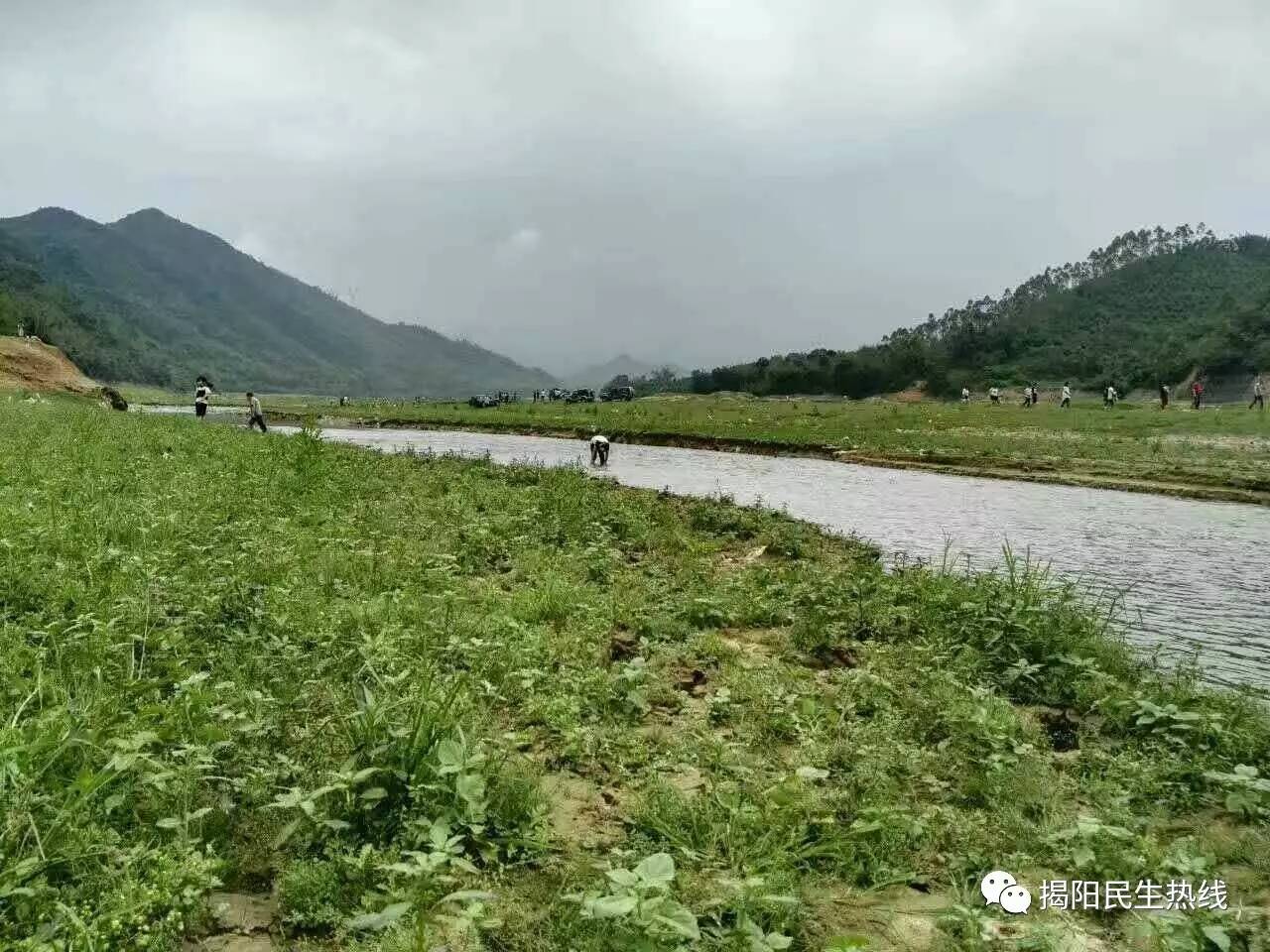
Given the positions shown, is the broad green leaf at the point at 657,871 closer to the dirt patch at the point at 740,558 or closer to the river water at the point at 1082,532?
the river water at the point at 1082,532

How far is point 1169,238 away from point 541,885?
203m

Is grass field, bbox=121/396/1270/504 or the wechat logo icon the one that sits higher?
grass field, bbox=121/396/1270/504

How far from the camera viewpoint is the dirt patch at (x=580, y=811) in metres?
5.21

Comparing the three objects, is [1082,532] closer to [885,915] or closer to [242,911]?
[885,915]

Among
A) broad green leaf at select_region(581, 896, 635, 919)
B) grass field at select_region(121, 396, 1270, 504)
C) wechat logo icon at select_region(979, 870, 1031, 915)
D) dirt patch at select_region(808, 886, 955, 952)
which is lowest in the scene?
dirt patch at select_region(808, 886, 955, 952)

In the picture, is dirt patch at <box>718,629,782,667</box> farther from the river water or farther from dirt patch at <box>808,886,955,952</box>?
the river water

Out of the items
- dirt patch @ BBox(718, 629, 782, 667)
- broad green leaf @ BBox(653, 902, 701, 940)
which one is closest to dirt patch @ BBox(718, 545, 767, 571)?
dirt patch @ BBox(718, 629, 782, 667)

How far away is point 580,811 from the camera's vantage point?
18.3 feet

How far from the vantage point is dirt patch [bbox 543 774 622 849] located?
5211mm

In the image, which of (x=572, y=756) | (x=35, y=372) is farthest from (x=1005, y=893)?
(x=35, y=372)

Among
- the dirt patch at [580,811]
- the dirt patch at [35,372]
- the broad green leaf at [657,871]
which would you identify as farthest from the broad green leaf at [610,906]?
the dirt patch at [35,372]

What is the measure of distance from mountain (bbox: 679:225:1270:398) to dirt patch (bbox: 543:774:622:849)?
4407 inches

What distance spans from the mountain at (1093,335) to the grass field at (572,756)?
108 m

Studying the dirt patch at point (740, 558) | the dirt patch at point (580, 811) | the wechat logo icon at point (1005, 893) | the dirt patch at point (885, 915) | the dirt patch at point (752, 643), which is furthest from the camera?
the dirt patch at point (740, 558)
